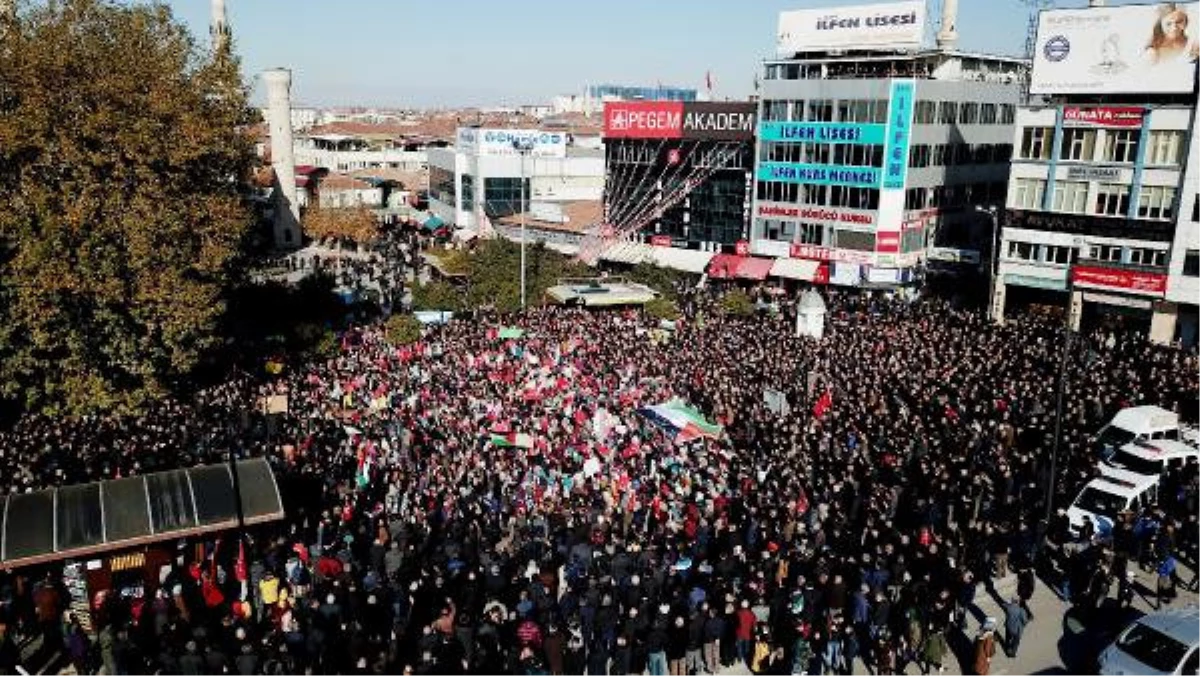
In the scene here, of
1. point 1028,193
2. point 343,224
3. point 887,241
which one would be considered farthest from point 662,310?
point 343,224

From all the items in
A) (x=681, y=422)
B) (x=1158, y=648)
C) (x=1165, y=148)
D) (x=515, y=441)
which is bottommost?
(x=515, y=441)

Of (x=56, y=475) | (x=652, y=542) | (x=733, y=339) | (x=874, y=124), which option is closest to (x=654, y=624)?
(x=652, y=542)

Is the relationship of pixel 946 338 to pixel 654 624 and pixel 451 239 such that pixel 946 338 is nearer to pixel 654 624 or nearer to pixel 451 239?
pixel 654 624

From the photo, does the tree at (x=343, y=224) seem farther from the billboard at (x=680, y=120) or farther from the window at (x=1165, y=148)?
the window at (x=1165, y=148)

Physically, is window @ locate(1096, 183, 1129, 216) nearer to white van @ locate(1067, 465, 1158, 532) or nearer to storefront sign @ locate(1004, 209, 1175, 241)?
storefront sign @ locate(1004, 209, 1175, 241)

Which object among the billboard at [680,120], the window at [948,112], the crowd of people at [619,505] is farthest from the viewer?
the billboard at [680,120]

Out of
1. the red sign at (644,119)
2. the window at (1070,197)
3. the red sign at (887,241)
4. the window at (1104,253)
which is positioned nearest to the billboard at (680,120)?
the red sign at (644,119)

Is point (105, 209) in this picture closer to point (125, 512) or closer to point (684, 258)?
point (125, 512)
